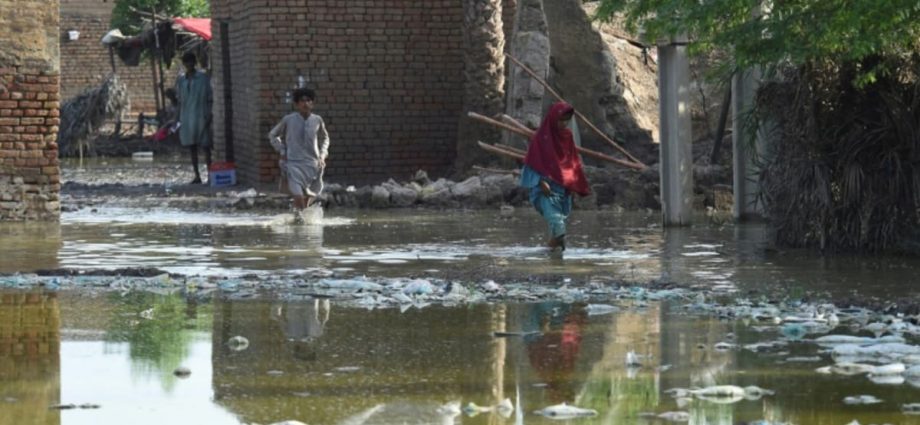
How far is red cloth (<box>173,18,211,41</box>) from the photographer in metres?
35.1

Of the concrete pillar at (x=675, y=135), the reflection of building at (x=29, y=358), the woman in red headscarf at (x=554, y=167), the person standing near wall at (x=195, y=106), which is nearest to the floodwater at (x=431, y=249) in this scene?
the concrete pillar at (x=675, y=135)

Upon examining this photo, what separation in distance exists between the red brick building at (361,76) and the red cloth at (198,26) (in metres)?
10.2

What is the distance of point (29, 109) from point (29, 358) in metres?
9.54

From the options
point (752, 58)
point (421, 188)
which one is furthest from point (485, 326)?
point (421, 188)

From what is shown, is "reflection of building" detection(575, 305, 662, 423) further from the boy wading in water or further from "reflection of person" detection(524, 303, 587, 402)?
the boy wading in water

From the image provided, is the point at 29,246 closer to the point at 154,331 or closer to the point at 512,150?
the point at 154,331

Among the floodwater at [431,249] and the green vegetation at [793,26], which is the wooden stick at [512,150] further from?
the green vegetation at [793,26]

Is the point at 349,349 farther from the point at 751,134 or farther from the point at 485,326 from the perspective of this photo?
the point at 751,134

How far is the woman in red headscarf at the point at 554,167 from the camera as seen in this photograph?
15.5 meters

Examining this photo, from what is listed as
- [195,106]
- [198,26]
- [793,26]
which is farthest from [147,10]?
[793,26]

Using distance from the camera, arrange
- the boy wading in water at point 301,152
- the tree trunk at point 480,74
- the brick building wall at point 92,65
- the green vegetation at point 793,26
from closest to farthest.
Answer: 1. the green vegetation at point 793,26
2. the boy wading in water at point 301,152
3. the tree trunk at point 480,74
4. the brick building wall at point 92,65

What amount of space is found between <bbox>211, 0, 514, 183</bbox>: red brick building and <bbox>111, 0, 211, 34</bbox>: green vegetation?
23.1 meters

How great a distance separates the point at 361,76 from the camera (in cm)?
2406

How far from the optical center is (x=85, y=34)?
5012cm
